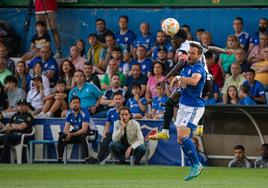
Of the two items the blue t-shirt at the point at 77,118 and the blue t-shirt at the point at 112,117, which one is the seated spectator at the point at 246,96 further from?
the blue t-shirt at the point at 77,118

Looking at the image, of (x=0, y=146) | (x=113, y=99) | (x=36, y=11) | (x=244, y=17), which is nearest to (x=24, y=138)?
(x=0, y=146)

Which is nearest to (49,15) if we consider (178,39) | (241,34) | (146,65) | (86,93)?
(86,93)

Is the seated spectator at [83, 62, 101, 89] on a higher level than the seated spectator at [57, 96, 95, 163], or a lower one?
higher

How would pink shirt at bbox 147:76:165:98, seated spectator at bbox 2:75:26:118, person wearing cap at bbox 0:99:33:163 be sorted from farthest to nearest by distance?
seated spectator at bbox 2:75:26:118
person wearing cap at bbox 0:99:33:163
pink shirt at bbox 147:76:165:98

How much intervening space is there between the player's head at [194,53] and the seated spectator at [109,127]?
608 cm

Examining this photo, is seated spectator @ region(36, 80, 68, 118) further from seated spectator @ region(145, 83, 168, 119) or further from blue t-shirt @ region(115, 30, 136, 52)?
seated spectator @ region(145, 83, 168, 119)

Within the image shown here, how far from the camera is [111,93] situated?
21.8 m

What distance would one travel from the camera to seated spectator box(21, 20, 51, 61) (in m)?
24.0

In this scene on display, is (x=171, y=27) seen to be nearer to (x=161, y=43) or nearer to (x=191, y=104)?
(x=191, y=104)

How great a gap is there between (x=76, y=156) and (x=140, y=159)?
1.79 meters

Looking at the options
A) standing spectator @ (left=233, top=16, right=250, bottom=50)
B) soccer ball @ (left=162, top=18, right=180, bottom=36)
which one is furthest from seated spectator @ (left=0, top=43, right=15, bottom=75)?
soccer ball @ (left=162, top=18, right=180, bottom=36)

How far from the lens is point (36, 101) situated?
891 inches

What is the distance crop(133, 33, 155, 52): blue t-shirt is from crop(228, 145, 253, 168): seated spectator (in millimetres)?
4033

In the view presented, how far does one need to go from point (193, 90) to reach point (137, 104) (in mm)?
6312
